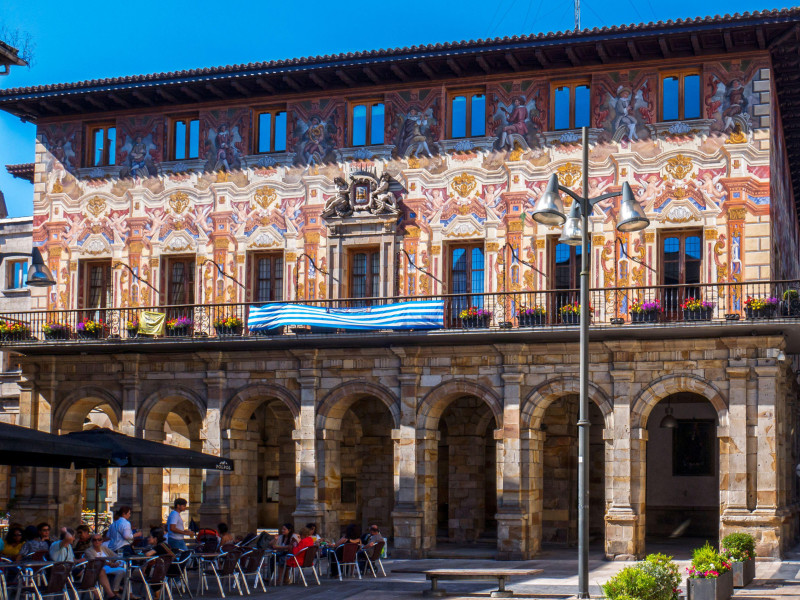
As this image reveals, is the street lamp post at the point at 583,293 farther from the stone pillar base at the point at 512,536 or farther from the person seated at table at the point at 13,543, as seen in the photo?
the stone pillar base at the point at 512,536

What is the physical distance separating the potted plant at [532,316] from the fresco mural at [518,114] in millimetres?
4401

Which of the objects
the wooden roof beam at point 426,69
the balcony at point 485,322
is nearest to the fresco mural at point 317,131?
the wooden roof beam at point 426,69

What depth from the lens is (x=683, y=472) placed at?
3794 cm

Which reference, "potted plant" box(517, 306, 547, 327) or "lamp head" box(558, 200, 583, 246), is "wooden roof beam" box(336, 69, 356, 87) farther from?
"lamp head" box(558, 200, 583, 246)

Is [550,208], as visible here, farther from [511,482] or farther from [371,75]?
[371,75]

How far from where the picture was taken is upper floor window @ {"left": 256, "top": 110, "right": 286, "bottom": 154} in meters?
35.1

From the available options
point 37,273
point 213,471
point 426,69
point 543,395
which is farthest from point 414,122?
point 37,273

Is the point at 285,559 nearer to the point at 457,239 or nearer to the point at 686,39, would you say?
the point at 457,239

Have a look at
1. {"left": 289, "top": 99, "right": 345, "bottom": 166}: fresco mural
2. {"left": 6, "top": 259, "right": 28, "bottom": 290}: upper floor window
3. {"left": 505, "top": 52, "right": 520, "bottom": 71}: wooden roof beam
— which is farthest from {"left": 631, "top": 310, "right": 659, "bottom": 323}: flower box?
{"left": 6, "top": 259, "right": 28, "bottom": 290}: upper floor window

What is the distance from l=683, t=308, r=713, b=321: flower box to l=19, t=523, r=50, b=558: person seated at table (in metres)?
15.7

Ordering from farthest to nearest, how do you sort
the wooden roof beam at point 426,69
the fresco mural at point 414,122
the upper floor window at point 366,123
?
the upper floor window at point 366,123, the fresco mural at point 414,122, the wooden roof beam at point 426,69

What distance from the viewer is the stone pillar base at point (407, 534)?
1248 inches

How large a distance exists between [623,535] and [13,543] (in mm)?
14572

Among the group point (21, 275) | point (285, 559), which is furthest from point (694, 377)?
point (21, 275)
